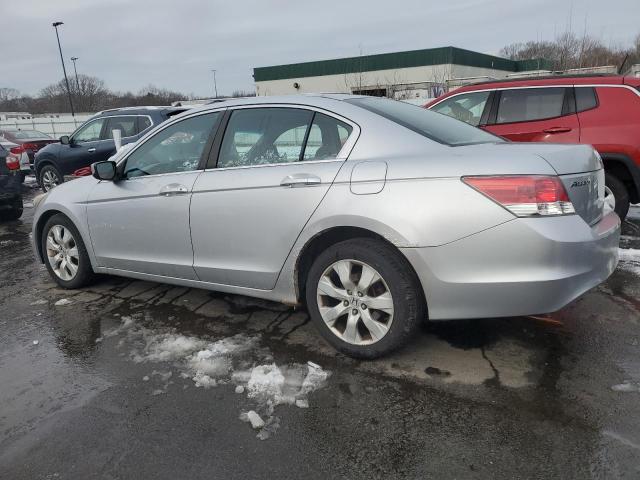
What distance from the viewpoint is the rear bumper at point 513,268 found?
2639 millimetres

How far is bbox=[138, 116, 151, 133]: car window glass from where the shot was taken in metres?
Result: 10.1

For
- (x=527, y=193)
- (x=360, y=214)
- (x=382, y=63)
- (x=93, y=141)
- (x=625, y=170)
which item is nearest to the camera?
(x=527, y=193)

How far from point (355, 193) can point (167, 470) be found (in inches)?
68.2

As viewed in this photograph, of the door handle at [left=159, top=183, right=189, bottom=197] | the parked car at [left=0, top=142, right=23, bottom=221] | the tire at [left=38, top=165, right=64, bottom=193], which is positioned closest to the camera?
the door handle at [left=159, top=183, right=189, bottom=197]

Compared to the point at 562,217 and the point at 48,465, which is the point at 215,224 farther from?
the point at 562,217

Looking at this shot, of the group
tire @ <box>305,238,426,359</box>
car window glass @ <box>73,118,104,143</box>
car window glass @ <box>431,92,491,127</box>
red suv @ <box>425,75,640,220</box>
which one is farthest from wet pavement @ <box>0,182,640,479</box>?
car window glass @ <box>73,118,104,143</box>

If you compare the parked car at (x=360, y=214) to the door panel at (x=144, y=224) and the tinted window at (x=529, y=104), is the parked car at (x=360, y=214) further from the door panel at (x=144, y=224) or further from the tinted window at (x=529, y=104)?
the tinted window at (x=529, y=104)

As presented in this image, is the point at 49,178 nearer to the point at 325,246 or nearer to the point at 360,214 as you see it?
the point at 325,246

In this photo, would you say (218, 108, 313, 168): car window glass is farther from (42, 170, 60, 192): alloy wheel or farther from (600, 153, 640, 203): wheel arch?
(42, 170, 60, 192): alloy wheel

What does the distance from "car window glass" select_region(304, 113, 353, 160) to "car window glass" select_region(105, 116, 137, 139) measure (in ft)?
25.8

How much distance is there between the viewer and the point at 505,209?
8.70 ft

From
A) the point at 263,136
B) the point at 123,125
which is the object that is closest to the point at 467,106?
the point at 263,136

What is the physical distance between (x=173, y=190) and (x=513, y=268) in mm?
2465

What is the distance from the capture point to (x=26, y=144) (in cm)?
1459
